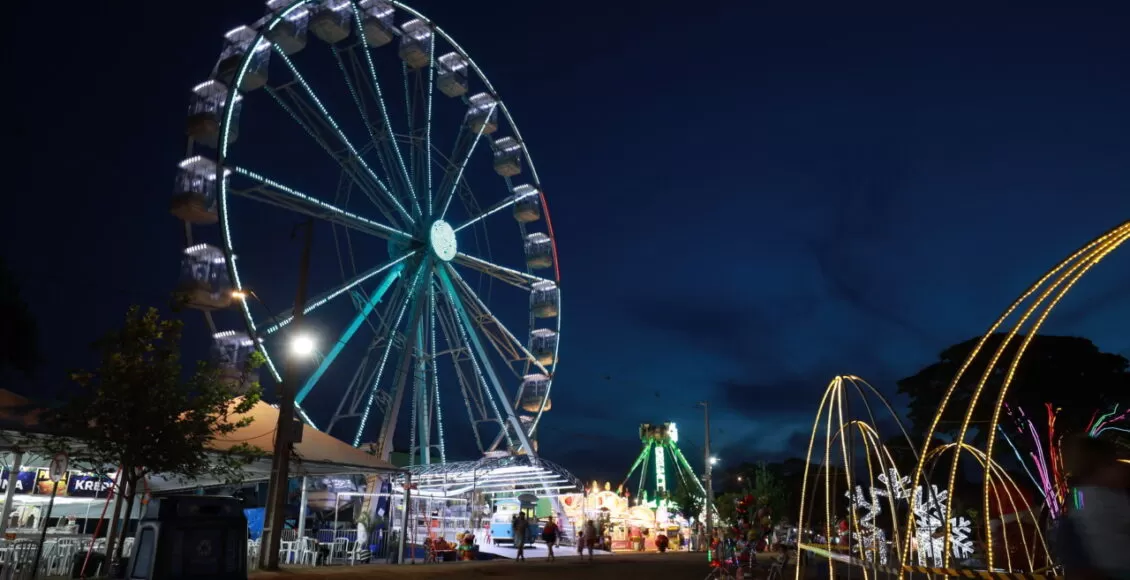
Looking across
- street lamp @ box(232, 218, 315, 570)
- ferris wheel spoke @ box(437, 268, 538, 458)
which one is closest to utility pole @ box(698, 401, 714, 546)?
ferris wheel spoke @ box(437, 268, 538, 458)

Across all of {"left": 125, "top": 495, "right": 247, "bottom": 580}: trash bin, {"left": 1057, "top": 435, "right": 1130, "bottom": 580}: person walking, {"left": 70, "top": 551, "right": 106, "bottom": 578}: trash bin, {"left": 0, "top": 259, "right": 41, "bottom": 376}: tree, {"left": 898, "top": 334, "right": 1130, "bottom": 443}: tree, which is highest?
{"left": 898, "top": 334, "right": 1130, "bottom": 443}: tree

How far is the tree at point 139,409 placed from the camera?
42.5 feet

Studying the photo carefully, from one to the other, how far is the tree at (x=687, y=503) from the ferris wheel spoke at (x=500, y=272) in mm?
23069

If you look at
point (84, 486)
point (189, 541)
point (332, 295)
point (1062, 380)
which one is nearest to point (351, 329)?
point (332, 295)

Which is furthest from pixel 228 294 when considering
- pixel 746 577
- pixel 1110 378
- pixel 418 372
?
pixel 1110 378

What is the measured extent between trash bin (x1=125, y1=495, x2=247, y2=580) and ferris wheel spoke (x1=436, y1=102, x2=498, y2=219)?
19.2 metres

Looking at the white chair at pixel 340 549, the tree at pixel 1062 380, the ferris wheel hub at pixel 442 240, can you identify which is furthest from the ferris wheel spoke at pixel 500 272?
the tree at pixel 1062 380

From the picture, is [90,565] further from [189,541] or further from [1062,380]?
[1062,380]

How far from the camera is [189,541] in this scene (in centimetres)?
784

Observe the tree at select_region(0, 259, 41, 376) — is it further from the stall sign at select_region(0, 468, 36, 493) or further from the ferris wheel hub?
the ferris wheel hub

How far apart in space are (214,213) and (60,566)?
28.4 ft

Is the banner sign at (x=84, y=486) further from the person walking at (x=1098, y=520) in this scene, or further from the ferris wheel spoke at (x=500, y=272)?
the person walking at (x=1098, y=520)

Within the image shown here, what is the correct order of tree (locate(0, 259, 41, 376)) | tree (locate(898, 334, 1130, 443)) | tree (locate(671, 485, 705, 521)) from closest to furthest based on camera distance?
1. tree (locate(0, 259, 41, 376))
2. tree (locate(898, 334, 1130, 443))
3. tree (locate(671, 485, 705, 521))

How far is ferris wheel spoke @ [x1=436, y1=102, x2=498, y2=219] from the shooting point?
27312 millimetres
